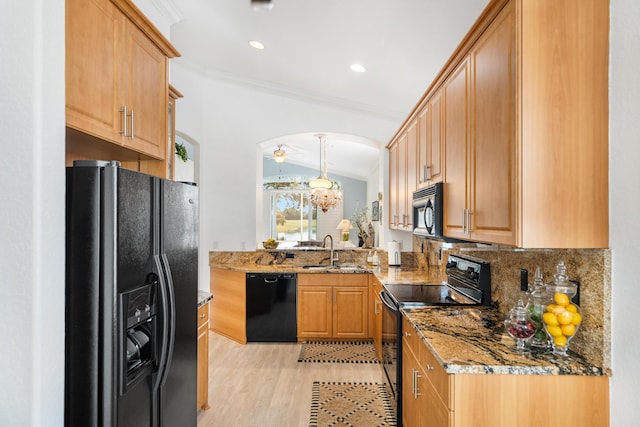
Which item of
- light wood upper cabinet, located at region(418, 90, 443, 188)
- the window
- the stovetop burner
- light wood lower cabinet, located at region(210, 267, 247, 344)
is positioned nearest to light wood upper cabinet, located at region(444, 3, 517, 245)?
light wood upper cabinet, located at region(418, 90, 443, 188)

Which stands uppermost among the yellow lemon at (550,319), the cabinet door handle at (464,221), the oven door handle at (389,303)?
the cabinet door handle at (464,221)

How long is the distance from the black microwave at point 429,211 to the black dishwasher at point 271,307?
1.76m

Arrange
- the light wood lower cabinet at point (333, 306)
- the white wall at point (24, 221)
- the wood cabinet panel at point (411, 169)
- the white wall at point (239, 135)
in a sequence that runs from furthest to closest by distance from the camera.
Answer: the white wall at point (239, 135) < the light wood lower cabinet at point (333, 306) < the wood cabinet panel at point (411, 169) < the white wall at point (24, 221)

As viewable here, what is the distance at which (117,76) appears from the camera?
171cm

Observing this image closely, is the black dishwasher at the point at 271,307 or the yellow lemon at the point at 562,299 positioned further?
the black dishwasher at the point at 271,307

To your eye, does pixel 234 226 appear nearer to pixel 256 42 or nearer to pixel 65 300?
pixel 256 42

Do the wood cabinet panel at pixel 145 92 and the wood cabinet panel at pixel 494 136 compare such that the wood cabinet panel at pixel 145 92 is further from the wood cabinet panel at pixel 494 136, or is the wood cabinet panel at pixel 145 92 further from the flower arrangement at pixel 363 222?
the flower arrangement at pixel 363 222

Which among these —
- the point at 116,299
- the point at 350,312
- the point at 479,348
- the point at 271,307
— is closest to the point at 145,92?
the point at 116,299

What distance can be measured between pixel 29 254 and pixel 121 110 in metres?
0.82

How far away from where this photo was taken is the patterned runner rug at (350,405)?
2.57 meters

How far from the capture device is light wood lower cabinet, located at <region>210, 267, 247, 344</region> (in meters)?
4.15

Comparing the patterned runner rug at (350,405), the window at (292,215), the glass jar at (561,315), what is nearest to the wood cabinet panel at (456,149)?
the glass jar at (561,315)

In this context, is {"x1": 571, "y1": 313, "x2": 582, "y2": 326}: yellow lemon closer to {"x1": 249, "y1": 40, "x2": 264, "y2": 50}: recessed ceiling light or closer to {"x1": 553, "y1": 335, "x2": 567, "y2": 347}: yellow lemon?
{"x1": 553, "y1": 335, "x2": 567, "y2": 347}: yellow lemon

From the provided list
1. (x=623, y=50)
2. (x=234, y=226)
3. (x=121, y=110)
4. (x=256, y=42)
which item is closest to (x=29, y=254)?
(x=121, y=110)
